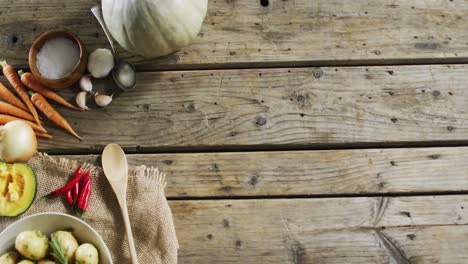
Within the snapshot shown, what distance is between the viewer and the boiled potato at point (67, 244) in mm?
879

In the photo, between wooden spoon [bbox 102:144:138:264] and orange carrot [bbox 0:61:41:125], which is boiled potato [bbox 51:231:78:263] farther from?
orange carrot [bbox 0:61:41:125]

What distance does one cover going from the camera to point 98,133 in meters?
1.00

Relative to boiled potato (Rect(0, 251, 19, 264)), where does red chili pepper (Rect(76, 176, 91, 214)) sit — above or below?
above

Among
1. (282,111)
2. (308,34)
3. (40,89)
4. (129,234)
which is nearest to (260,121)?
(282,111)

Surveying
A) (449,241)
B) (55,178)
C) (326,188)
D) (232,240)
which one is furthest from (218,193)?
(449,241)

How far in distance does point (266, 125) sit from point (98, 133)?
0.32 m

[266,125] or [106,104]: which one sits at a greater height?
[266,125]

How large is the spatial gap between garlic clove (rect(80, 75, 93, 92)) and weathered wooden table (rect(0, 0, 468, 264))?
5 cm

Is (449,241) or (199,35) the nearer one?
(449,241)

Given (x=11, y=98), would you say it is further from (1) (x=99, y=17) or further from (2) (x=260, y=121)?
(2) (x=260, y=121)

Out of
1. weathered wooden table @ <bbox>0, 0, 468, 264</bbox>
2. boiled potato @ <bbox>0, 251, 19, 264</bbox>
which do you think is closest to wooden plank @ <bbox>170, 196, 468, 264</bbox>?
weathered wooden table @ <bbox>0, 0, 468, 264</bbox>

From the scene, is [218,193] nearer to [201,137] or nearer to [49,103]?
[201,137]

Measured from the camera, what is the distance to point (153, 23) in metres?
0.90

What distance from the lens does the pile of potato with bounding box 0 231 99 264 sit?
868 mm
